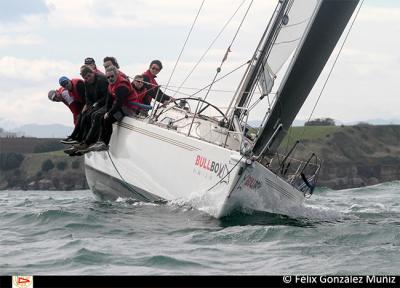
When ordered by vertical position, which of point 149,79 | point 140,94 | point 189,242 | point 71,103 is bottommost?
point 189,242

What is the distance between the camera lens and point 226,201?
35.2 ft

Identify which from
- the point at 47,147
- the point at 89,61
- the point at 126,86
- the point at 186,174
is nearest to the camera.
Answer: the point at 186,174

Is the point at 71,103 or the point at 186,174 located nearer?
the point at 186,174

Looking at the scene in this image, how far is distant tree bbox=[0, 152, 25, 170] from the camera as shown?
48.1m

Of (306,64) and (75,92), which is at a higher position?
(306,64)

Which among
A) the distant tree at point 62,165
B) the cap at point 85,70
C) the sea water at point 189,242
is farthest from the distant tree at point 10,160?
the sea water at point 189,242

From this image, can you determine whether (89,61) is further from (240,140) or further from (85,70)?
(240,140)

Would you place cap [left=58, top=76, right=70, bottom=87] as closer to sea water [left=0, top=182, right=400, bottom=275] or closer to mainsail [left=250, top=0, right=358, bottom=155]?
sea water [left=0, top=182, right=400, bottom=275]

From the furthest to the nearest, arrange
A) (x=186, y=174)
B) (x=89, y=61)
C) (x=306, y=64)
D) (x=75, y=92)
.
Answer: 1. (x=89, y=61)
2. (x=75, y=92)
3. (x=186, y=174)
4. (x=306, y=64)

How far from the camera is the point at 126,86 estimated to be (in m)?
13.4

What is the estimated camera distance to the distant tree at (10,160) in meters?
48.1

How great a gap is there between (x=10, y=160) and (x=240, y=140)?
38893 millimetres

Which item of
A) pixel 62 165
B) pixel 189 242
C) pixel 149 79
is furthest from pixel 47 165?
pixel 189 242
